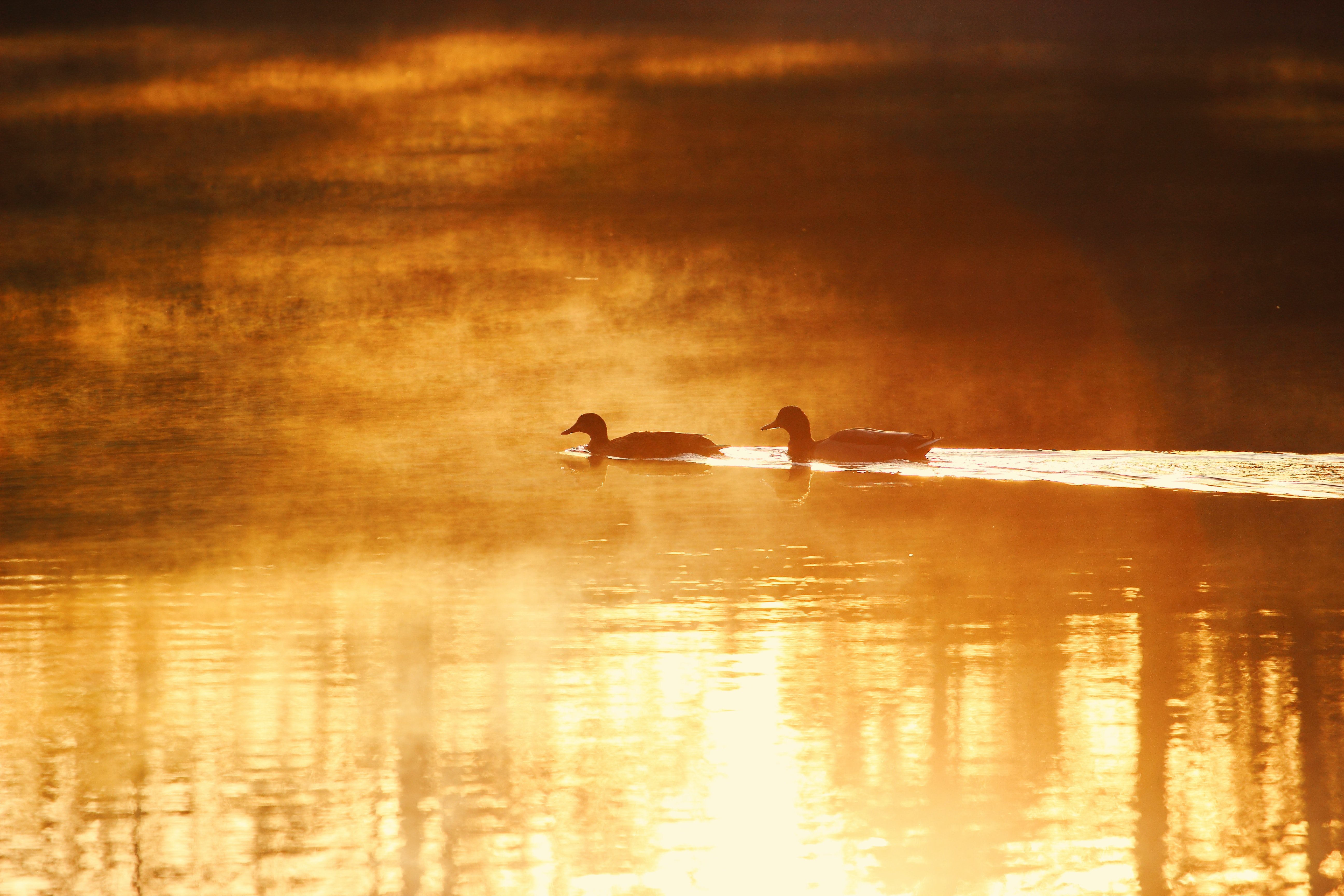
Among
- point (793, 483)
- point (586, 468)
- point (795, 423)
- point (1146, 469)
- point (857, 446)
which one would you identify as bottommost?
point (793, 483)

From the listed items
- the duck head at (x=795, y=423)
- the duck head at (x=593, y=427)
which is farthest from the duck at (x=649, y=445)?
the duck head at (x=795, y=423)

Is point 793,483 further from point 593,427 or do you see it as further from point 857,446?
point 593,427

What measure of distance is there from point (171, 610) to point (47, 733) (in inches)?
117

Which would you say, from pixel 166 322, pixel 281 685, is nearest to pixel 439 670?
pixel 281 685

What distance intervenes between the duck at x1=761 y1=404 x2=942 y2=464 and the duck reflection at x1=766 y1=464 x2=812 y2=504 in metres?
0.30

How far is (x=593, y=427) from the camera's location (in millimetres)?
22281

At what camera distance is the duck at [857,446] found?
19.3 m

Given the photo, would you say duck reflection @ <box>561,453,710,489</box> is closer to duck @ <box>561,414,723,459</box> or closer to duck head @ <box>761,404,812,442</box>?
duck @ <box>561,414,723,459</box>

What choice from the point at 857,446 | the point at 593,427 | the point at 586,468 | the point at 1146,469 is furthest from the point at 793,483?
the point at 593,427

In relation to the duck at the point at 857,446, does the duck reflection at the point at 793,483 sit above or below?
below

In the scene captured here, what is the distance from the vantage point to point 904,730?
7426mm

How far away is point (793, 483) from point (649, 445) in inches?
132

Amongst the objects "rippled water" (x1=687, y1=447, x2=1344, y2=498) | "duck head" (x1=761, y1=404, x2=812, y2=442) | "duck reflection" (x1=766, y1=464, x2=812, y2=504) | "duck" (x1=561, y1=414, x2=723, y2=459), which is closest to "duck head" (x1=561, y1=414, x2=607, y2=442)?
"duck" (x1=561, y1=414, x2=723, y2=459)

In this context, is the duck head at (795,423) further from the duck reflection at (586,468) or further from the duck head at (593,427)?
the duck head at (593,427)
